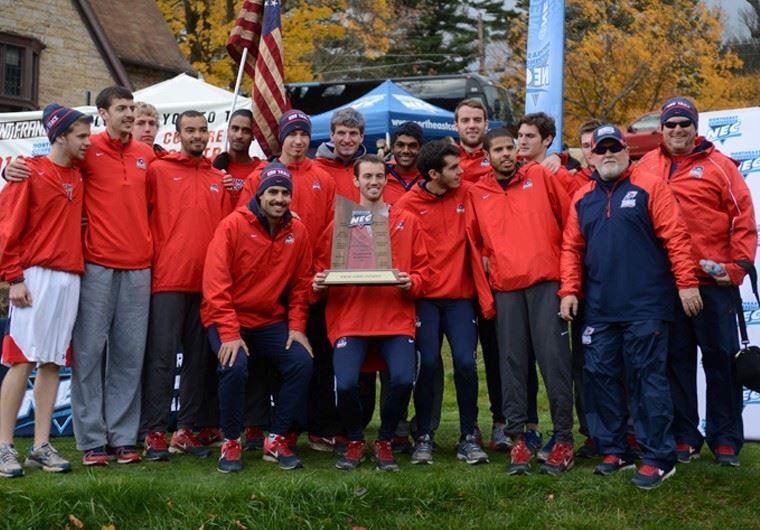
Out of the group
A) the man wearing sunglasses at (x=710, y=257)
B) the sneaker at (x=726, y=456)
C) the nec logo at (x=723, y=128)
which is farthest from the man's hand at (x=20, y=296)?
the nec logo at (x=723, y=128)

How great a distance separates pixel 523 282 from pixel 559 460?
127 cm

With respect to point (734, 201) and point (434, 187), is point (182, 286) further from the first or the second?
point (734, 201)

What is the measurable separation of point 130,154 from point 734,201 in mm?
4367

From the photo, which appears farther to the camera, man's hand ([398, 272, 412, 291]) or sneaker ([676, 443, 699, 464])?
sneaker ([676, 443, 699, 464])

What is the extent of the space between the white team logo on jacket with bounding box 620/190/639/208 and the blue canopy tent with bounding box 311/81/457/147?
1103 cm

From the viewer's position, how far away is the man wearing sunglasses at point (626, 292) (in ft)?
21.3

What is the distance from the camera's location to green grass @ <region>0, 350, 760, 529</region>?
19.9 ft

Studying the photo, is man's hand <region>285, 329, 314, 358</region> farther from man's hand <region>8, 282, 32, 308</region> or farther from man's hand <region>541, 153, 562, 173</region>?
man's hand <region>541, 153, 562, 173</region>

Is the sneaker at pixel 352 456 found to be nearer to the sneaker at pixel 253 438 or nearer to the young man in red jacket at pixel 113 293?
the sneaker at pixel 253 438

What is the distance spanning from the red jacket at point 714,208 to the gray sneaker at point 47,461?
4612mm

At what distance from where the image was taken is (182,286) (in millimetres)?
7211

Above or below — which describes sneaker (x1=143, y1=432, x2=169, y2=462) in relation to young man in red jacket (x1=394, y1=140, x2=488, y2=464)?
below

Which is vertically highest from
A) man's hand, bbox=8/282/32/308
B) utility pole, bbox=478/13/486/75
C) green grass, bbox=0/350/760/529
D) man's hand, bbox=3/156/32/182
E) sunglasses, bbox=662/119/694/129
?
utility pole, bbox=478/13/486/75

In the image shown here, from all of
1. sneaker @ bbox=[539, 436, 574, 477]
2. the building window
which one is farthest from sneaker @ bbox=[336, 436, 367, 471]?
the building window
